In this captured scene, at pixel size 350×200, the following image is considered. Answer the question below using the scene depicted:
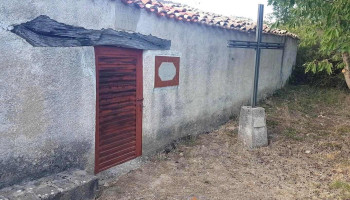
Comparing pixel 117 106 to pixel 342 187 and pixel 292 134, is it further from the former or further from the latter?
pixel 292 134

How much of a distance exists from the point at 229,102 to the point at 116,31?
403 cm

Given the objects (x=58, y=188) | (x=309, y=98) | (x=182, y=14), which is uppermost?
(x=182, y=14)

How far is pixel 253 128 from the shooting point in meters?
5.84

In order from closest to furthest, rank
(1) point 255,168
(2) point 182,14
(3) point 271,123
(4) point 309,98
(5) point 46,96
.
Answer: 1. (5) point 46,96
2. (1) point 255,168
3. (2) point 182,14
4. (3) point 271,123
5. (4) point 309,98

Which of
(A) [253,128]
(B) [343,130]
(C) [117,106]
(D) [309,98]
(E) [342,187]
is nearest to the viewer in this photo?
(E) [342,187]

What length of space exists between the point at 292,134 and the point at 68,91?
4877 mm

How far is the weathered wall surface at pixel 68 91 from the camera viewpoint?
3246 millimetres

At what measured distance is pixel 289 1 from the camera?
5012 millimetres

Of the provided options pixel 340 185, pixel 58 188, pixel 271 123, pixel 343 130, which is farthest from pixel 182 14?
pixel 343 130

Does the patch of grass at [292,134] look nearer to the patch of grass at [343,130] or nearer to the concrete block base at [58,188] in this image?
the patch of grass at [343,130]

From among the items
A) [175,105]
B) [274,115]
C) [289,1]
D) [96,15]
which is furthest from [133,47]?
[274,115]

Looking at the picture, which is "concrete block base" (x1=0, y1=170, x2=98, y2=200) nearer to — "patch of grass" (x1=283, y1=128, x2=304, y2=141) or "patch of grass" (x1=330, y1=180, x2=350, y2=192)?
"patch of grass" (x1=330, y1=180, x2=350, y2=192)

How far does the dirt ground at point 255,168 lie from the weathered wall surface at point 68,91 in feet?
1.70

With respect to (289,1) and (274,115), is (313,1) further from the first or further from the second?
(274,115)
